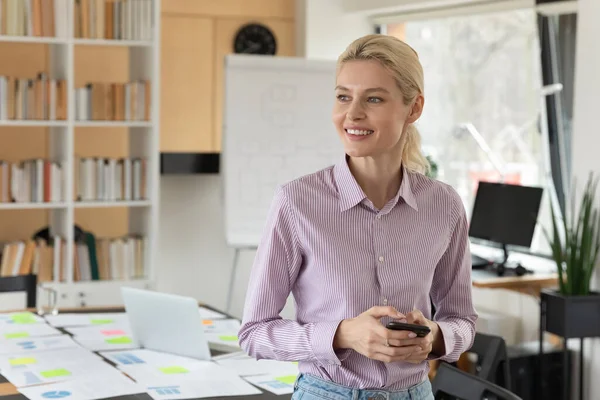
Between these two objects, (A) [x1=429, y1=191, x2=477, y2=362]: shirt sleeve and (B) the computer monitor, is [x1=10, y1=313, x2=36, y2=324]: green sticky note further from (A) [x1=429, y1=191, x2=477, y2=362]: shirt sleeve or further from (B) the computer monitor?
(B) the computer monitor

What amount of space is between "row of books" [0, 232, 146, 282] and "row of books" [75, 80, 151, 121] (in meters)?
0.70

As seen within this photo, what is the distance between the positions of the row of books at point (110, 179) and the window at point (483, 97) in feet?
5.65

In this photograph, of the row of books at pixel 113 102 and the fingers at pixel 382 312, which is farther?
the row of books at pixel 113 102

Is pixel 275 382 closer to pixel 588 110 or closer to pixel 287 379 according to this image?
pixel 287 379

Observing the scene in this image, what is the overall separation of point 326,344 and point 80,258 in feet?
13.4

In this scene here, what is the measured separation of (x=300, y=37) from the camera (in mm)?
6664

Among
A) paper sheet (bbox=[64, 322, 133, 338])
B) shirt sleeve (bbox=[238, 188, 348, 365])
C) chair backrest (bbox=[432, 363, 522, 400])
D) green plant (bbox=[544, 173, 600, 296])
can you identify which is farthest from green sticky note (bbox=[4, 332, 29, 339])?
green plant (bbox=[544, 173, 600, 296])

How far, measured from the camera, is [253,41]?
697 centimetres

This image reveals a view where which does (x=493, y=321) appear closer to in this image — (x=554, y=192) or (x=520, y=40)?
(x=554, y=192)

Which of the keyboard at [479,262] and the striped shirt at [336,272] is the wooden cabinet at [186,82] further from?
the striped shirt at [336,272]

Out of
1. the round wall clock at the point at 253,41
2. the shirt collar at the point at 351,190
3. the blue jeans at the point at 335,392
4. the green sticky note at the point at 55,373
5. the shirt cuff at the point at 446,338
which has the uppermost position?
the round wall clock at the point at 253,41

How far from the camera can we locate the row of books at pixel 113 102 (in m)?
5.38

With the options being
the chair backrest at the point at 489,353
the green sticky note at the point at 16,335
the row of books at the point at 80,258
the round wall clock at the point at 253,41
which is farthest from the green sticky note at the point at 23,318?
the round wall clock at the point at 253,41

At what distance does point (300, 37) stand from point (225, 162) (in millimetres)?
1444
